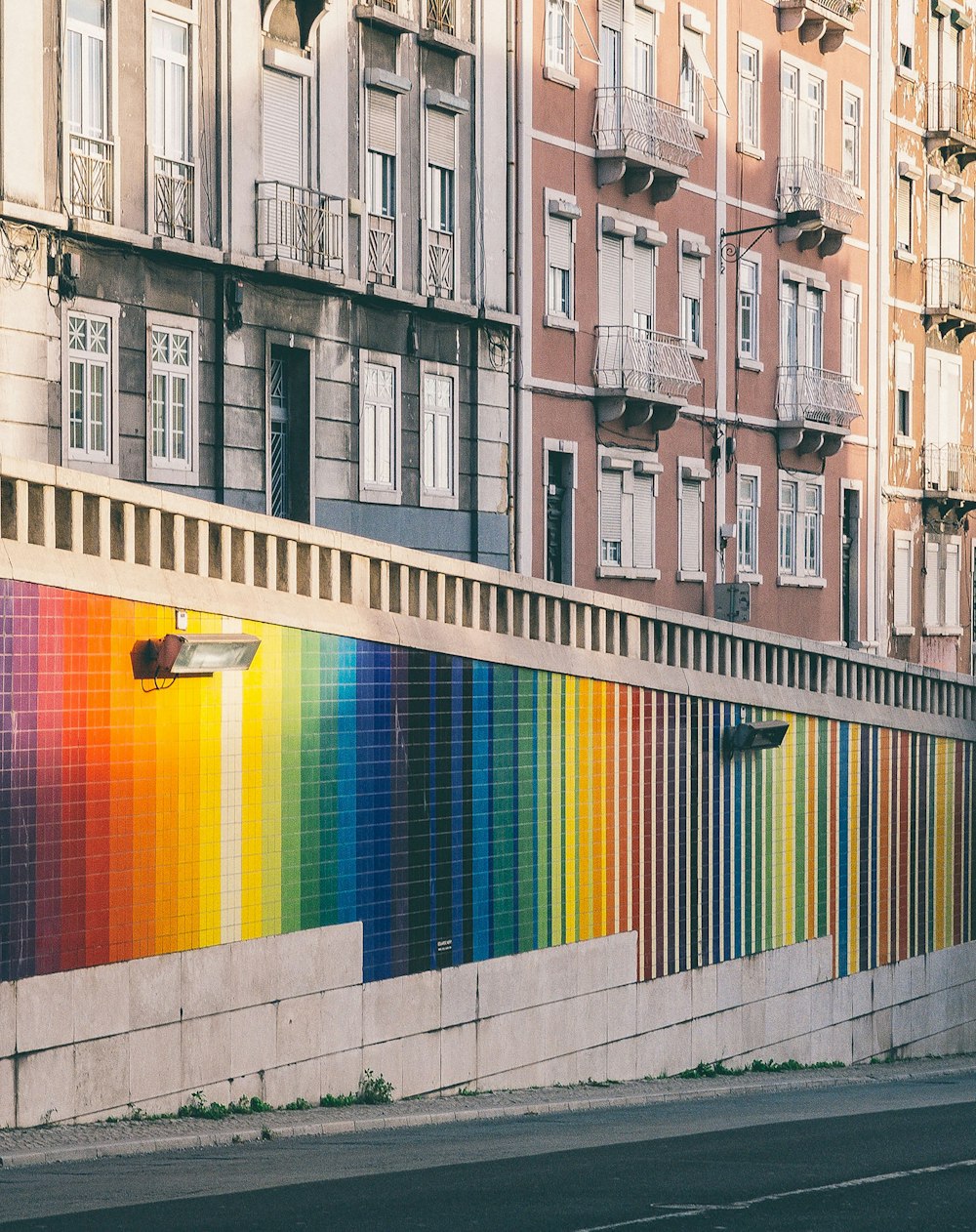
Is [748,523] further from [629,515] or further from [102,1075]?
[102,1075]

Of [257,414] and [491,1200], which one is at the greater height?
[257,414]

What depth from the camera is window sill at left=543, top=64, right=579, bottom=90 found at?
113 feet

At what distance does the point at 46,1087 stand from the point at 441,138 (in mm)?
19431

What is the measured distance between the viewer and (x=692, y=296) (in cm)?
3931

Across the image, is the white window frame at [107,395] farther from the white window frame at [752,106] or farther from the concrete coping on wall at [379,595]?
the white window frame at [752,106]

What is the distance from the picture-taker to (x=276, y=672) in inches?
763

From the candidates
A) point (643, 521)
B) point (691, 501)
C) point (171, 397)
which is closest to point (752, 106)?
point (691, 501)

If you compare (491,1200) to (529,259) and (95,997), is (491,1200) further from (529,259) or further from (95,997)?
(529,259)

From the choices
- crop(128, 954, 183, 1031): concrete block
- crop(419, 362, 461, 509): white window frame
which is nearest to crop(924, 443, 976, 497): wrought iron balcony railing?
crop(419, 362, 461, 509): white window frame

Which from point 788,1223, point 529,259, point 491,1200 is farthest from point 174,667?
point 529,259

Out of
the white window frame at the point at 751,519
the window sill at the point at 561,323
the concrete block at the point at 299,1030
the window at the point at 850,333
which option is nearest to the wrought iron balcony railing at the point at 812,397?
the window at the point at 850,333

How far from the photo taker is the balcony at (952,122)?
49.1m

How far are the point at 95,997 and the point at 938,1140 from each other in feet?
21.6

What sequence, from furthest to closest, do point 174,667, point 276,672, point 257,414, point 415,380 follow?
point 415,380 → point 257,414 → point 276,672 → point 174,667
